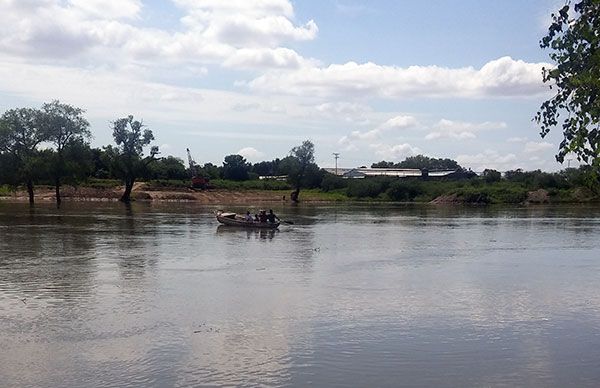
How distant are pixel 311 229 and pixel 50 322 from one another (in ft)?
124

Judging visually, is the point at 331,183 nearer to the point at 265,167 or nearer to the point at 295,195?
the point at 295,195

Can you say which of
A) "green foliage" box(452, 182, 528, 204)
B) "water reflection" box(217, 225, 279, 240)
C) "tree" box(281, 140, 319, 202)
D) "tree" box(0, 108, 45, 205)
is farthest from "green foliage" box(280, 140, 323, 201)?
"water reflection" box(217, 225, 279, 240)

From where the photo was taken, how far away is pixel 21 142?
275ft

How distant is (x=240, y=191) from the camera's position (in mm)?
127812

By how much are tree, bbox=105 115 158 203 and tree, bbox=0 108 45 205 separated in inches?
693

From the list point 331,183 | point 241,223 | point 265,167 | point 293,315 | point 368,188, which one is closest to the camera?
point 293,315

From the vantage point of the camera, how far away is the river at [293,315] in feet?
48.0

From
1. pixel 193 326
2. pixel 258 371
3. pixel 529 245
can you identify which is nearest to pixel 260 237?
pixel 529 245

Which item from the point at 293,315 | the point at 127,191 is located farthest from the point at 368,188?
the point at 293,315

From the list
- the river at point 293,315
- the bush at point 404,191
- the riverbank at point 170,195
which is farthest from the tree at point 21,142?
the bush at point 404,191

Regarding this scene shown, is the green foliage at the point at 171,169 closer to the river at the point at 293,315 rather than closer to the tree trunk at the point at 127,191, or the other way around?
the tree trunk at the point at 127,191

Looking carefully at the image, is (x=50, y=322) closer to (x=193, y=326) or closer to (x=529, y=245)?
(x=193, y=326)

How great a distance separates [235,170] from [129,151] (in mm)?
46340

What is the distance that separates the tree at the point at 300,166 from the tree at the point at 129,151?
32637 millimetres
